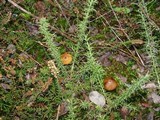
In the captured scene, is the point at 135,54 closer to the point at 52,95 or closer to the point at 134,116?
the point at 134,116

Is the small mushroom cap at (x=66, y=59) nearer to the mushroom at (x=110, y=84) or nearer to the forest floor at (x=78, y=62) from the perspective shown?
the forest floor at (x=78, y=62)

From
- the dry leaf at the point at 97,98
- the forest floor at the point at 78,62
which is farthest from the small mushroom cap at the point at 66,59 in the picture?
the dry leaf at the point at 97,98

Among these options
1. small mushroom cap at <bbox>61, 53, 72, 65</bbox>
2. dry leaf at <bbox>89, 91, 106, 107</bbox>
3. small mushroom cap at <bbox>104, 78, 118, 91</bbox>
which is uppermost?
small mushroom cap at <bbox>61, 53, 72, 65</bbox>

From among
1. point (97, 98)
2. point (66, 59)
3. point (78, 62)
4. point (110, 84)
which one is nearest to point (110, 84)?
point (110, 84)

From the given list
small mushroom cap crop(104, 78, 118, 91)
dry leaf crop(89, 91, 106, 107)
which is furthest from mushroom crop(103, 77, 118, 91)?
dry leaf crop(89, 91, 106, 107)

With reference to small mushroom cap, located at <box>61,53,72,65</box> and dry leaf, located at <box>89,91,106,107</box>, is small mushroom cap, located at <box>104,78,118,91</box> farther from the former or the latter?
small mushroom cap, located at <box>61,53,72,65</box>
